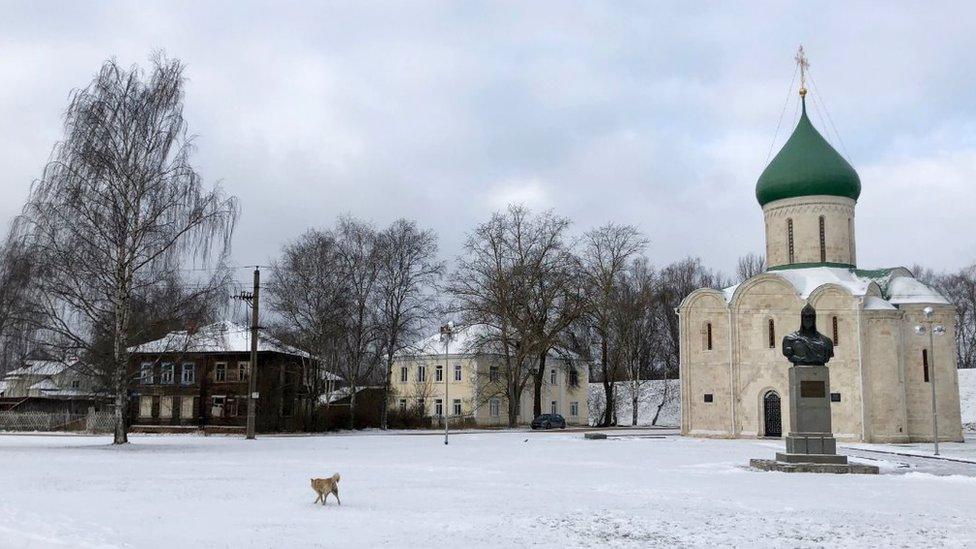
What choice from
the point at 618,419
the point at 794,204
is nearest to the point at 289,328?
the point at 794,204

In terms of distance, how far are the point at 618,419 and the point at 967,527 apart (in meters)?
57.7

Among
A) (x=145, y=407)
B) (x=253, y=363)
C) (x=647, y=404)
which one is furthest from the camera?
(x=647, y=404)

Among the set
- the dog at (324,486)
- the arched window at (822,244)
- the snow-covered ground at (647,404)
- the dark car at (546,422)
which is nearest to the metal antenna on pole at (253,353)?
the dark car at (546,422)

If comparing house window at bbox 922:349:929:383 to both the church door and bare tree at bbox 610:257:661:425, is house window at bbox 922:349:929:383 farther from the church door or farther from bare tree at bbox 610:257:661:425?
bare tree at bbox 610:257:661:425

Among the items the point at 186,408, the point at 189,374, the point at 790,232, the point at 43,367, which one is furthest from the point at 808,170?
the point at 186,408

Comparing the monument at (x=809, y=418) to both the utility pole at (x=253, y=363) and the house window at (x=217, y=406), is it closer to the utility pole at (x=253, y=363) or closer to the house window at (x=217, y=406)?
the utility pole at (x=253, y=363)

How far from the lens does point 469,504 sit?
13.0 meters

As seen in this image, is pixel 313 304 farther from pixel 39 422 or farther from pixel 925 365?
pixel 925 365

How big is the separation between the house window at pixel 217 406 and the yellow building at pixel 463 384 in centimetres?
1161

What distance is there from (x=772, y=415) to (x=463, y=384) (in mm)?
25510

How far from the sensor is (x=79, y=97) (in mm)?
27656

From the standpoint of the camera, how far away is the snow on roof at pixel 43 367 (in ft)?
88.7

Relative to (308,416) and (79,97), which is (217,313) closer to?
(79,97)

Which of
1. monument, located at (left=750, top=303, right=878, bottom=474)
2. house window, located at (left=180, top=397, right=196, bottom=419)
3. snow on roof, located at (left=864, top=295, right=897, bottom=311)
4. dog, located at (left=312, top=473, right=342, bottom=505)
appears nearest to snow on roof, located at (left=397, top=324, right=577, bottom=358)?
house window, located at (left=180, top=397, right=196, bottom=419)
